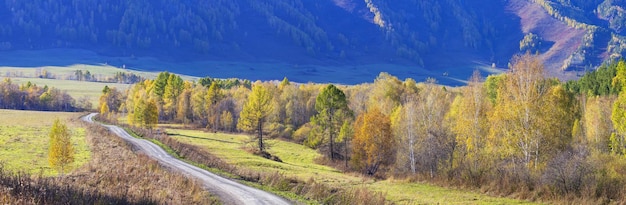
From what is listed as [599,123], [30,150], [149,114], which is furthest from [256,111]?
[599,123]

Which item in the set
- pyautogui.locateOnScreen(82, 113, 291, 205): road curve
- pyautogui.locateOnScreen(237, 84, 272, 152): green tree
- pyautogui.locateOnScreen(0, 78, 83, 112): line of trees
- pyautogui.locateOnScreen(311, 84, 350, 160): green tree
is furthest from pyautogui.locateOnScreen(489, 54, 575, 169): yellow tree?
pyautogui.locateOnScreen(0, 78, 83, 112): line of trees

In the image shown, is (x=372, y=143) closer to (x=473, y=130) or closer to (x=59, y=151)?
(x=473, y=130)

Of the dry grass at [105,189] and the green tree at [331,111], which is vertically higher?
the green tree at [331,111]

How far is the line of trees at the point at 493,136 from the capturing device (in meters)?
37.7

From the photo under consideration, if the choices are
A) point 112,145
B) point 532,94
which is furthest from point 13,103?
point 532,94

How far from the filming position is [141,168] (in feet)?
100

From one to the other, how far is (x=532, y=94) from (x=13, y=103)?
19280 cm

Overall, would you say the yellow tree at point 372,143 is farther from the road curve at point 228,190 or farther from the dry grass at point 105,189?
the dry grass at point 105,189

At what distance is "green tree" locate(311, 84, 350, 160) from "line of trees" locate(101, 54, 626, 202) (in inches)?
6.3

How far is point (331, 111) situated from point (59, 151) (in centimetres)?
4096

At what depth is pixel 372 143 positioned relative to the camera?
6431cm

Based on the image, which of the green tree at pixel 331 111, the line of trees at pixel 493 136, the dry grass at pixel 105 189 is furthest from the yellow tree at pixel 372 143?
the dry grass at pixel 105 189

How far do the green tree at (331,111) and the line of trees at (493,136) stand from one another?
16 centimetres

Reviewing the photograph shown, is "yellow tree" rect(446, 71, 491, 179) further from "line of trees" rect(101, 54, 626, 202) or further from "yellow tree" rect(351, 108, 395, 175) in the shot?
"yellow tree" rect(351, 108, 395, 175)
